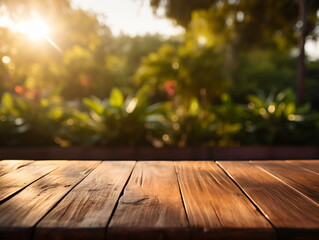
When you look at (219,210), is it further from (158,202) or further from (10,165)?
(10,165)

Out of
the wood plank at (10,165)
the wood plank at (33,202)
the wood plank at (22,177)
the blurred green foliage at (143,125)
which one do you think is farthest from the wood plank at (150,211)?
the blurred green foliage at (143,125)

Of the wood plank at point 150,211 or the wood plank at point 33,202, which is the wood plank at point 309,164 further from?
the wood plank at point 33,202

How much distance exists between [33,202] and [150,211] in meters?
0.35

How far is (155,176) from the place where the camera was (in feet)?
3.93

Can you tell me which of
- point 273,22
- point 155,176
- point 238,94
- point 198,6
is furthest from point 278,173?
point 238,94

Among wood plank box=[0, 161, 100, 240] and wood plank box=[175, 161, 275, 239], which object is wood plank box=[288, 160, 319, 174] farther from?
wood plank box=[0, 161, 100, 240]

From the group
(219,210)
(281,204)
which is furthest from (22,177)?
(281,204)

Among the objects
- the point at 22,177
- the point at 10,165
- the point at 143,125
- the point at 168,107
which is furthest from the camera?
the point at 168,107

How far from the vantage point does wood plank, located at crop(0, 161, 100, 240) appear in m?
0.69

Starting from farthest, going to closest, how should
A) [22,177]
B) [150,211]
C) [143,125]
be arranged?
[143,125], [22,177], [150,211]

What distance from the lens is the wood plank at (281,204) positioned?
27.0 inches

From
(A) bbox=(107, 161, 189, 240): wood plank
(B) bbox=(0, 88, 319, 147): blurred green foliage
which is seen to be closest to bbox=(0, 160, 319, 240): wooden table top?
(A) bbox=(107, 161, 189, 240): wood plank

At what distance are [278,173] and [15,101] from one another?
3.86m

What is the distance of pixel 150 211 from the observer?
796 millimetres
